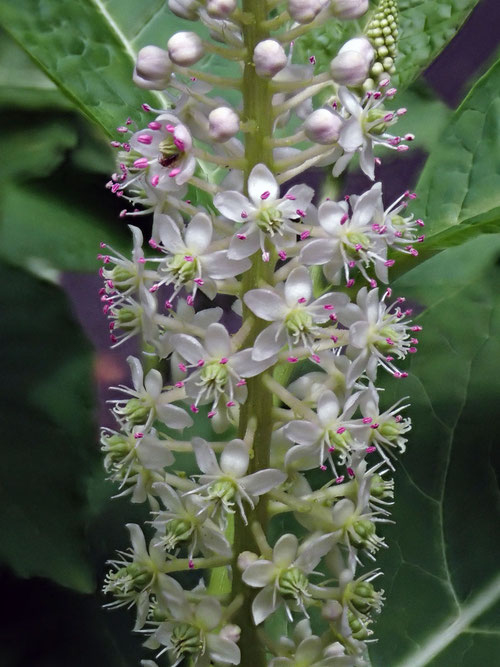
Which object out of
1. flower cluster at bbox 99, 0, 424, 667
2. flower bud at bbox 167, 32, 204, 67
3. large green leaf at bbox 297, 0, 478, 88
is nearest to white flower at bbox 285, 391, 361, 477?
flower cluster at bbox 99, 0, 424, 667

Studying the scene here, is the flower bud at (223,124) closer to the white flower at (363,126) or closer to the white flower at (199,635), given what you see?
the white flower at (363,126)

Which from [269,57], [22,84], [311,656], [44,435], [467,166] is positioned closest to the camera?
[269,57]

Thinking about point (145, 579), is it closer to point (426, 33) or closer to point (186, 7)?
point (186, 7)

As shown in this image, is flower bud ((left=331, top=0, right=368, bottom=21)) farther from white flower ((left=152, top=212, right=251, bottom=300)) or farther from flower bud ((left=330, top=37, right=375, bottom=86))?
white flower ((left=152, top=212, right=251, bottom=300))

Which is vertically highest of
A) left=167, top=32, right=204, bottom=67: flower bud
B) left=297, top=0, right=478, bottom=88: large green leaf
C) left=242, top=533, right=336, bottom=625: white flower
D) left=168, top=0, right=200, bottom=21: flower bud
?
left=168, top=0, right=200, bottom=21: flower bud

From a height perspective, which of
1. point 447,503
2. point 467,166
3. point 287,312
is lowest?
point 447,503

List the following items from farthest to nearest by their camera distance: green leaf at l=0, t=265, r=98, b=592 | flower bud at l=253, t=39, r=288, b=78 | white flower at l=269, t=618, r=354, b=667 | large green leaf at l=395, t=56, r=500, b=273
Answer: green leaf at l=0, t=265, r=98, b=592 < large green leaf at l=395, t=56, r=500, b=273 < white flower at l=269, t=618, r=354, b=667 < flower bud at l=253, t=39, r=288, b=78

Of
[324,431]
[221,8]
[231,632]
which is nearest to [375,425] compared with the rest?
[324,431]
